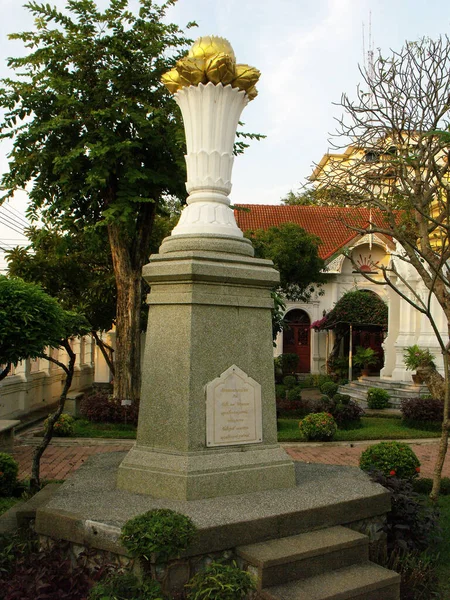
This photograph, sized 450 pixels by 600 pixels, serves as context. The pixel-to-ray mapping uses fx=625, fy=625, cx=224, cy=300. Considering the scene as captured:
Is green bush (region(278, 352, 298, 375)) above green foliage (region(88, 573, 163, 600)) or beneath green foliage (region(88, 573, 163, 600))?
above

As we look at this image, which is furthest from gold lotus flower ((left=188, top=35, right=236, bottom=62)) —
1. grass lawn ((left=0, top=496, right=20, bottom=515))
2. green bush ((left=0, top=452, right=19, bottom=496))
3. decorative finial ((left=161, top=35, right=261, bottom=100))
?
green bush ((left=0, top=452, right=19, bottom=496))

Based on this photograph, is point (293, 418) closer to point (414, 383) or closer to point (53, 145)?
point (414, 383)

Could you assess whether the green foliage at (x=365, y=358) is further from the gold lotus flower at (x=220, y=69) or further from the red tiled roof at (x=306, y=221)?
the gold lotus flower at (x=220, y=69)

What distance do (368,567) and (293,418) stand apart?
37.7ft

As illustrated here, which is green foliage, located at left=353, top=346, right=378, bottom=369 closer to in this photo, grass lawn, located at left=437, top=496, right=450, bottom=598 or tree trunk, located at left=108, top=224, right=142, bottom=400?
tree trunk, located at left=108, top=224, right=142, bottom=400

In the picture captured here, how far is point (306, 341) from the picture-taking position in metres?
30.5

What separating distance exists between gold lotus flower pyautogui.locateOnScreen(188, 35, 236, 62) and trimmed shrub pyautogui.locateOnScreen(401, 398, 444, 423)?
34.8ft

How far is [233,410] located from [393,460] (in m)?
3.18

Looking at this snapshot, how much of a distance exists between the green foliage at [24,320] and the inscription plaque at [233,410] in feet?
5.02

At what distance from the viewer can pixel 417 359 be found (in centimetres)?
1750

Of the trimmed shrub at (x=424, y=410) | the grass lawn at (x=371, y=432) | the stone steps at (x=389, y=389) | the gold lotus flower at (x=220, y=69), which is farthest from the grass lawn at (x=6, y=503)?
the stone steps at (x=389, y=389)

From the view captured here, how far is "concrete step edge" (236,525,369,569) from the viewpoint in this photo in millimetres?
4109

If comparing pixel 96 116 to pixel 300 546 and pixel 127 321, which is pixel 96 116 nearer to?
pixel 127 321

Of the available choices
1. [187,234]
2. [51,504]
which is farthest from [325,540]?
[187,234]
